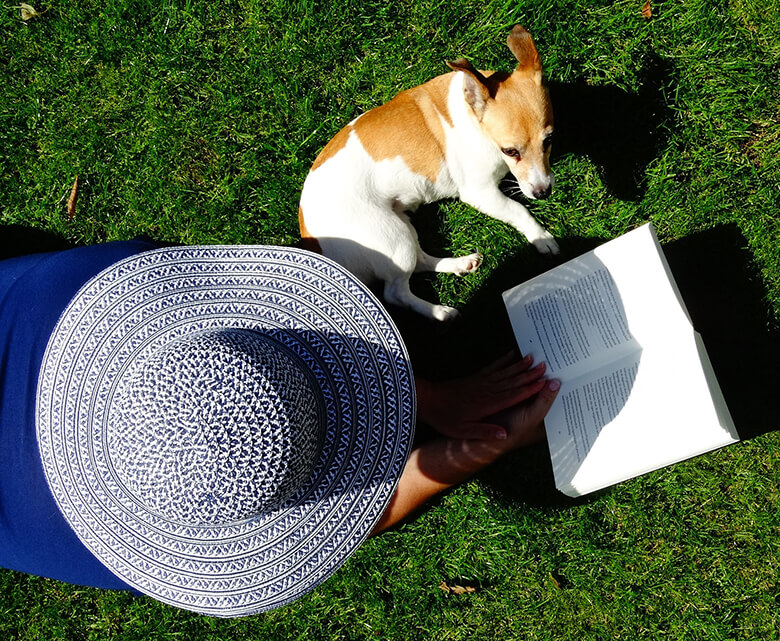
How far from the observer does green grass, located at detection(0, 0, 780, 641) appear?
3.04 m

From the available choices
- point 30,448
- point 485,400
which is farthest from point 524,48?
point 30,448

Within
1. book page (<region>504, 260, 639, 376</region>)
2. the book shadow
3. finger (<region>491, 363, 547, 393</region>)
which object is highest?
book page (<region>504, 260, 639, 376</region>)

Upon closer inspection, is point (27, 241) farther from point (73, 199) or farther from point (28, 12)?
point (28, 12)

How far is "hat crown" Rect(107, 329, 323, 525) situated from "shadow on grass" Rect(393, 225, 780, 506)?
169cm

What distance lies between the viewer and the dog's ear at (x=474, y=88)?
2.44m

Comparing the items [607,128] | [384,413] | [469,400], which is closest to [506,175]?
[607,128]

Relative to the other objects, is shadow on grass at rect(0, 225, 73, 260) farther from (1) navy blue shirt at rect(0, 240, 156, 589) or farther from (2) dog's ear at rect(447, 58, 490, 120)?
(2) dog's ear at rect(447, 58, 490, 120)

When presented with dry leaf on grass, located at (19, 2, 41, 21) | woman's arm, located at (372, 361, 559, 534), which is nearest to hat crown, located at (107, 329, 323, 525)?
woman's arm, located at (372, 361, 559, 534)

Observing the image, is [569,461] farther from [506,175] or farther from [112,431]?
[112,431]

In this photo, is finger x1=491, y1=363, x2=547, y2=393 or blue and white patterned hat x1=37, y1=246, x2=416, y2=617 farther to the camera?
finger x1=491, y1=363, x2=547, y2=393

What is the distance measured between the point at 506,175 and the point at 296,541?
2061 mm

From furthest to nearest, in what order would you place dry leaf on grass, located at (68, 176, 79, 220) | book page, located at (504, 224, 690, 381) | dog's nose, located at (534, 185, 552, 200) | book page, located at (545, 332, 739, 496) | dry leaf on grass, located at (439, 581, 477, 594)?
dry leaf on grass, located at (68, 176, 79, 220)
dry leaf on grass, located at (439, 581, 477, 594)
dog's nose, located at (534, 185, 552, 200)
book page, located at (504, 224, 690, 381)
book page, located at (545, 332, 739, 496)

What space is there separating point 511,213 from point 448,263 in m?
0.39

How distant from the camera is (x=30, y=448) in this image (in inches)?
87.8
